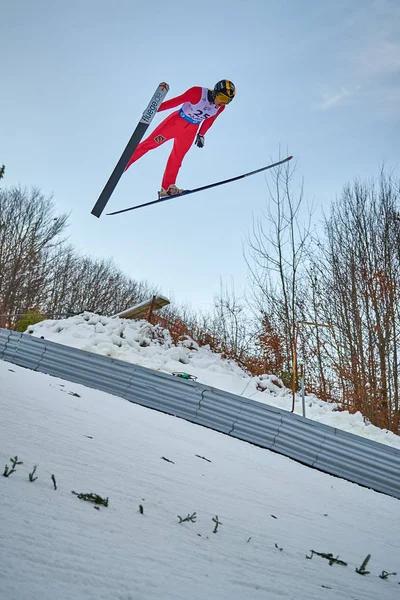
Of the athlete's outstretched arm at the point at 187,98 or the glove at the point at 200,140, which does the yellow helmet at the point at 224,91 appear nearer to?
the athlete's outstretched arm at the point at 187,98

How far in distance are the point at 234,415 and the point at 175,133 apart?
359 centimetres

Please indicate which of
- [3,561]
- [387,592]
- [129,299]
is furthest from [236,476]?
[129,299]

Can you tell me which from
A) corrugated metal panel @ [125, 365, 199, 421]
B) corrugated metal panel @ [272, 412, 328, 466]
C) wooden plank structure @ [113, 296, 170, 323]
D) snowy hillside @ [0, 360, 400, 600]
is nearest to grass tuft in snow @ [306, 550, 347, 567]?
snowy hillside @ [0, 360, 400, 600]

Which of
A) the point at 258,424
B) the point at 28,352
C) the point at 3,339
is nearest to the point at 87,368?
the point at 28,352

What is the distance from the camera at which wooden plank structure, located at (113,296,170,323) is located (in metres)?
9.25

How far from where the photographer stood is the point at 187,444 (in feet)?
10.3

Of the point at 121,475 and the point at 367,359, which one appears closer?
the point at 121,475

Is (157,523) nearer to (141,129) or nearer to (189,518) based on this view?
(189,518)

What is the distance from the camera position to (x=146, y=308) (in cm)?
944

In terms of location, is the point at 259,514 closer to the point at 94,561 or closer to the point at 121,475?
the point at 121,475

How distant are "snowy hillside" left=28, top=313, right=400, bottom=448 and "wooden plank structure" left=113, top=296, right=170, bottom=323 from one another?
0.62m

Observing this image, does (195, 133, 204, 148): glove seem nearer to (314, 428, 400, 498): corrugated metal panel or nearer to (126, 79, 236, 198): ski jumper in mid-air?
(126, 79, 236, 198): ski jumper in mid-air

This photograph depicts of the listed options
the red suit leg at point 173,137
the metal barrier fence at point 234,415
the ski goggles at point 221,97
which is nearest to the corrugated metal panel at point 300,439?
the metal barrier fence at point 234,415

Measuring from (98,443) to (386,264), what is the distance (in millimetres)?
9355
